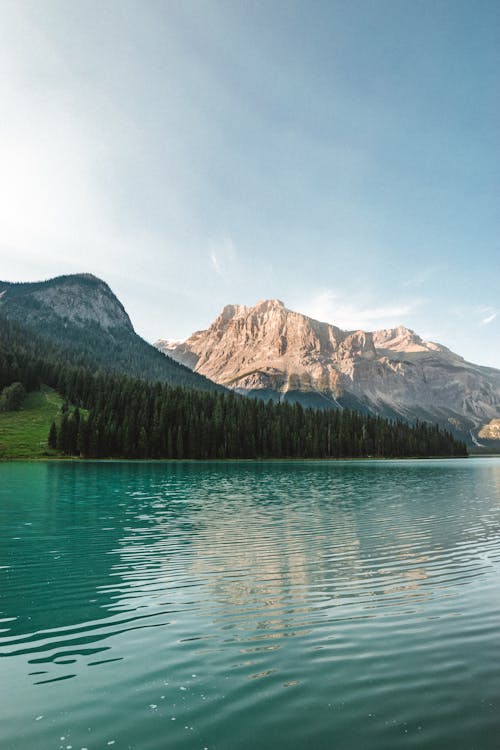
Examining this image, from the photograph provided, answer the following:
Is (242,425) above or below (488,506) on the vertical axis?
above

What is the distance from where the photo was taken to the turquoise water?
920 cm

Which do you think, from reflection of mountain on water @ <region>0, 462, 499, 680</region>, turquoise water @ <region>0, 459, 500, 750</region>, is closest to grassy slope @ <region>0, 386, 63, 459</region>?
reflection of mountain on water @ <region>0, 462, 499, 680</region>

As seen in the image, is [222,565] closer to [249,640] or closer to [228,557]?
[228,557]

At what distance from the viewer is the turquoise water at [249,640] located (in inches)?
362

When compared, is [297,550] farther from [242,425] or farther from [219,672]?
[242,425]

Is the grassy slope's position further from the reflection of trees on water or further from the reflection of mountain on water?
the reflection of mountain on water

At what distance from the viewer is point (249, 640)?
46.0 feet

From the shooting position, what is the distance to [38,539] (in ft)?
102

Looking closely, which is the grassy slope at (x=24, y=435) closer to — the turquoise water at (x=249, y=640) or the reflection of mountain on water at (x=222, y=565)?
the reflection of mountain on water at (x=222, y=565)

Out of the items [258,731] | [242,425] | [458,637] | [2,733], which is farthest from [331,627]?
[242,425]

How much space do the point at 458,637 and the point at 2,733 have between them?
1294 centimetres

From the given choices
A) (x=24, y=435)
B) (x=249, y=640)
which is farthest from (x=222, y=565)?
(x=24, y=435)

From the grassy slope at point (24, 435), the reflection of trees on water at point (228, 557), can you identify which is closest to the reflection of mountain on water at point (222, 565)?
the reflection of trees on water at point (228, 557)

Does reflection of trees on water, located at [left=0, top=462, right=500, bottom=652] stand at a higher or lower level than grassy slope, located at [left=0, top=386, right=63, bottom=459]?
lower
